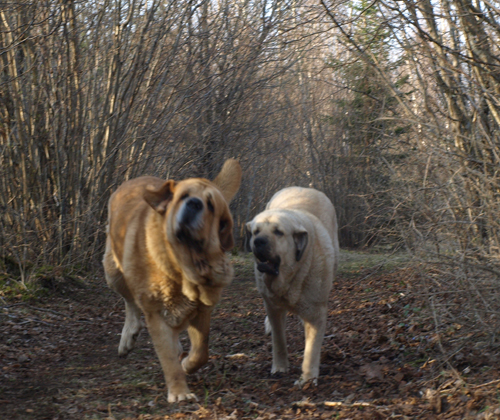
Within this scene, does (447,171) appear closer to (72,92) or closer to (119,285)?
(119,285)

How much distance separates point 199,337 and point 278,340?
84 centimetres

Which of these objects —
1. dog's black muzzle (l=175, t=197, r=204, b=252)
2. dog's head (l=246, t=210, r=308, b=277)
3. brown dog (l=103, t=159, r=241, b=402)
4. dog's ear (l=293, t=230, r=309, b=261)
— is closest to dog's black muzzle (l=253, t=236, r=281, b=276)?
dog's head (l=246, t=210, r=308, b=277)

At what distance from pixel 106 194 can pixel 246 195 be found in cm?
628

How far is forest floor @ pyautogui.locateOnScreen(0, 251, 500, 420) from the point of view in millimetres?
3701

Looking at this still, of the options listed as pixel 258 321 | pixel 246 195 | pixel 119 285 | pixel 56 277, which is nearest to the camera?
pixel 119 285

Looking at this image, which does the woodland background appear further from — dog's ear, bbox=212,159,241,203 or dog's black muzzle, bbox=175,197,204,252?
dog's black muzzle, bbox=175,197,204,252

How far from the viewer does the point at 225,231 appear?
4055 millimetres

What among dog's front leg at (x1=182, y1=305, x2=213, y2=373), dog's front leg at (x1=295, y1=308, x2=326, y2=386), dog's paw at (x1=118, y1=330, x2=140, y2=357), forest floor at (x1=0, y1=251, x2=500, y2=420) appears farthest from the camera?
dog's paw at (x1=118, y1=330, x2=140, y2=357)

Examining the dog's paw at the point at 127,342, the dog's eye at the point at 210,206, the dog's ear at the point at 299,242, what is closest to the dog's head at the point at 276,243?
the dog's ear at the point at 299,242

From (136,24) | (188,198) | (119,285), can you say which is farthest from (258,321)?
(136,24)

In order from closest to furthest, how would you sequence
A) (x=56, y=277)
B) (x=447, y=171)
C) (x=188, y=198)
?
(x=188, y=198) → (x=447, y=171) → (x=56, y=277)

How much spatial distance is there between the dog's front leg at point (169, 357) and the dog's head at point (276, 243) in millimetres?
958

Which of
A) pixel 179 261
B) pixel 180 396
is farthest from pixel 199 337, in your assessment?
pixel 179 261

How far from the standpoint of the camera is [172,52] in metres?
8.45
